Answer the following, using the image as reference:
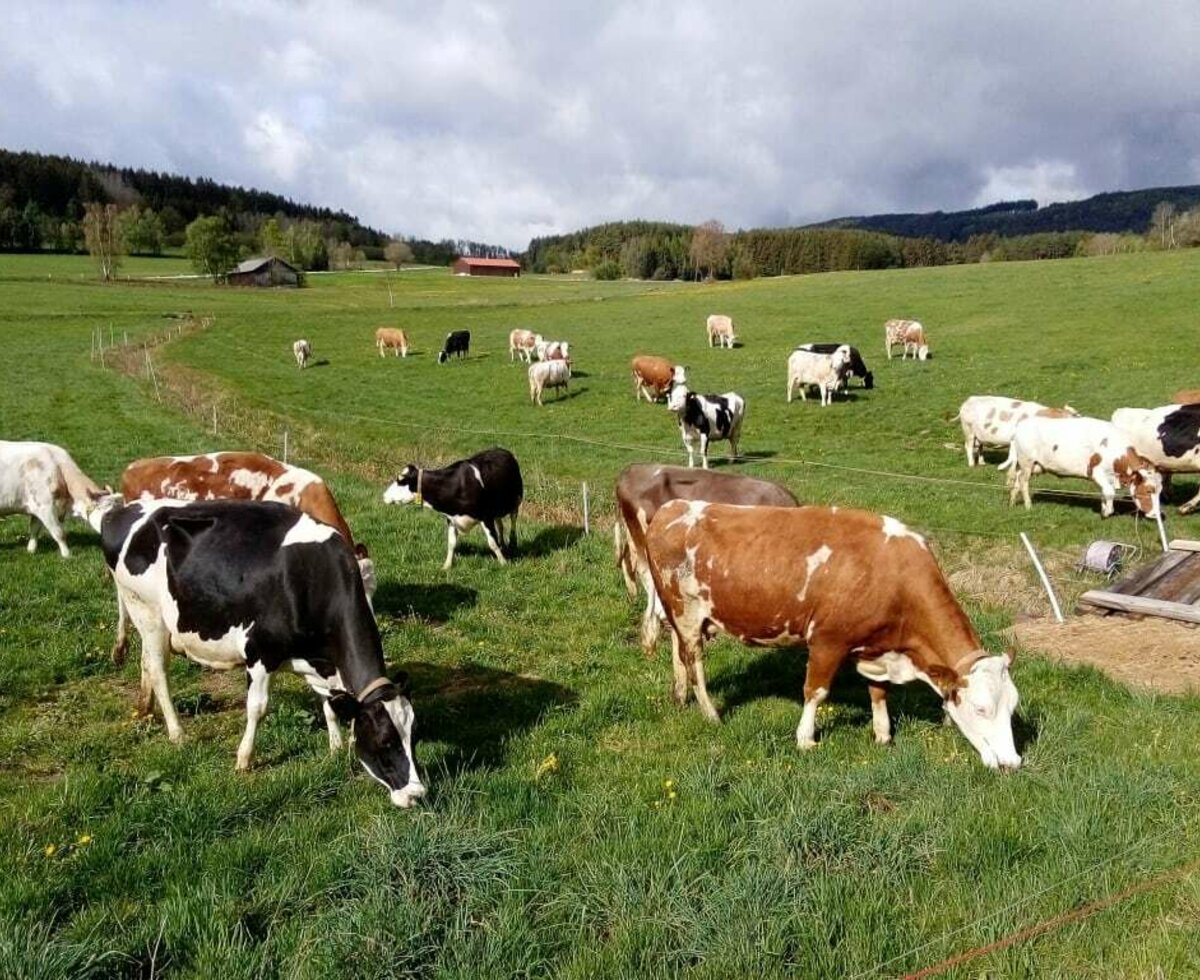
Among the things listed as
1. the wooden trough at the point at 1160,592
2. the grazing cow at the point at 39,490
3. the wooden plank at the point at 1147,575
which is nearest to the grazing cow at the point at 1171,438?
the wooden plank at the point at 1147,575

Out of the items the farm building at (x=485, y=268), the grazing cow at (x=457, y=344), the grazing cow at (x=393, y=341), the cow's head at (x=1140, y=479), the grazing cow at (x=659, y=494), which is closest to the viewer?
the grazing cow at (x=659, y=494)

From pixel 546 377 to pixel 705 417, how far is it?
11737mm

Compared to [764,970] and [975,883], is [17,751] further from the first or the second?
[975,883]

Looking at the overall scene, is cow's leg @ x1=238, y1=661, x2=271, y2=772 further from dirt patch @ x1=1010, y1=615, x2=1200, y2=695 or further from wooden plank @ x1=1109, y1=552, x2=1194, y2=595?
wooden plank @ x1=1109, y1=552, x2=1194, y2=595

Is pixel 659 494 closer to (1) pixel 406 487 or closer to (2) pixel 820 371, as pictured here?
(1) pixel 406 487

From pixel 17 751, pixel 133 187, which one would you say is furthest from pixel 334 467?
pixel 133 187

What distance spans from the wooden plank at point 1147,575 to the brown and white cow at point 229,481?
9.68 m

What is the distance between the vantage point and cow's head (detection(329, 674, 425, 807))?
17.9 ft

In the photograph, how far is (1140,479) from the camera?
15383 millimetres

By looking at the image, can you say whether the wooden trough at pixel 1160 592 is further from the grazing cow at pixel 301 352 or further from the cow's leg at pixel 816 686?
the grazing cow at pixel 301 352

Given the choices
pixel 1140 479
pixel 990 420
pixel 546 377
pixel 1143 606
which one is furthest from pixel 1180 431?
pixel 546 377

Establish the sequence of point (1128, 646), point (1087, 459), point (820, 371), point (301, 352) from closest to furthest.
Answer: point (1128, 646) → point (1087, 459) → point (820, 371) → point (301, 352)

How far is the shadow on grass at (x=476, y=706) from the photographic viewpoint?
665 cm

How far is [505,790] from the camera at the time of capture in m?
5.64
